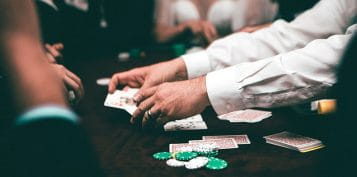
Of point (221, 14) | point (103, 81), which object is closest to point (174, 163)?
point (103, 81)

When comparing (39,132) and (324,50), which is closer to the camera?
(39,132)

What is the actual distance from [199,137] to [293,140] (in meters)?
0.26

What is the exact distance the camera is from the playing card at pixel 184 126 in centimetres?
133

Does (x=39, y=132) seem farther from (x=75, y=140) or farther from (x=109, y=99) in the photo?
(x=109, y=99)

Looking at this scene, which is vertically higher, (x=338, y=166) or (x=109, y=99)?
(x=109, y=99)

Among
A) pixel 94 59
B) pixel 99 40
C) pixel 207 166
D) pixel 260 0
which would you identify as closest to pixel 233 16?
pixel 260 0

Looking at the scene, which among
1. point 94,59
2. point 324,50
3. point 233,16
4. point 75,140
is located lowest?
point 75,140

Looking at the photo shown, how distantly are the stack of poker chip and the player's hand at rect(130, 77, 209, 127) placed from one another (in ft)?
0.60

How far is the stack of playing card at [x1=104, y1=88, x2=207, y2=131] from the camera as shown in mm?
1339

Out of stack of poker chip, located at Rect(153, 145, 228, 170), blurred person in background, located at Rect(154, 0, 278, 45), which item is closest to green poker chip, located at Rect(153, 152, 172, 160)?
stack of poker chip, located at Rect(153, 145, 228, 170)

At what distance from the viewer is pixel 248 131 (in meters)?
1.29

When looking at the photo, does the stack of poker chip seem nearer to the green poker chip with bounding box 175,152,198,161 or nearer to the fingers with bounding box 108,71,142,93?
the green poker chip with bounding box 175,152,198,161

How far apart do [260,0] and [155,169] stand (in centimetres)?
322

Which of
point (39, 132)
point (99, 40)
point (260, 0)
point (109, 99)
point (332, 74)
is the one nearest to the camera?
point (39, 132)
